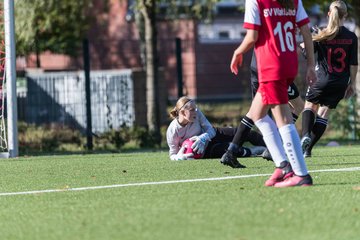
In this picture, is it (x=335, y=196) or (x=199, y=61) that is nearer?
(x=335, y=196)

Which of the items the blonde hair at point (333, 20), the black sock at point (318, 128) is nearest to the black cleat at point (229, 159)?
the blonde hair at point (333, 20)

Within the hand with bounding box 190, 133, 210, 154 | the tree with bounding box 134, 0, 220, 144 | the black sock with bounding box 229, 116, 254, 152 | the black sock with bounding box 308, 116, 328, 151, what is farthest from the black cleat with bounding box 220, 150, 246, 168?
the tree with bounding box 134, 0, 220, 144

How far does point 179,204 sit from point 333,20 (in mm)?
5439

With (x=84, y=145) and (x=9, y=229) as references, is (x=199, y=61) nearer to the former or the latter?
(x=84, y=145)

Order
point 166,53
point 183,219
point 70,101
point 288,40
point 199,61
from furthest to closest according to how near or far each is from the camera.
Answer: point 166,53
point 199,61
point 70,101
point 288,40
point 183,219

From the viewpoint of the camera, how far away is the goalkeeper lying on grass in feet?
43.0

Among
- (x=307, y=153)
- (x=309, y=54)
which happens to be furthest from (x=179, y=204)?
(x=307, y=153)

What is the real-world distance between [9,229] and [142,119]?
13.7 metres

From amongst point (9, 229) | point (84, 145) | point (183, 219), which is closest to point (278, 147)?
point (183, 219)

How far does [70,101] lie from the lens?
21047 mm

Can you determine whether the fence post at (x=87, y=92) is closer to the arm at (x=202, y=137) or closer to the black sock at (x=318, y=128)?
the arm at (x=202, y=137)

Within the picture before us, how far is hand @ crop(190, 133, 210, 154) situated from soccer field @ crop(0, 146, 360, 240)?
0.74 m

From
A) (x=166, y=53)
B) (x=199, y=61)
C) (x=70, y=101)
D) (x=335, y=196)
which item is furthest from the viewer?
(x=166, y=53)

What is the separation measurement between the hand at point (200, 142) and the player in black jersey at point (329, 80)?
1193 mm
